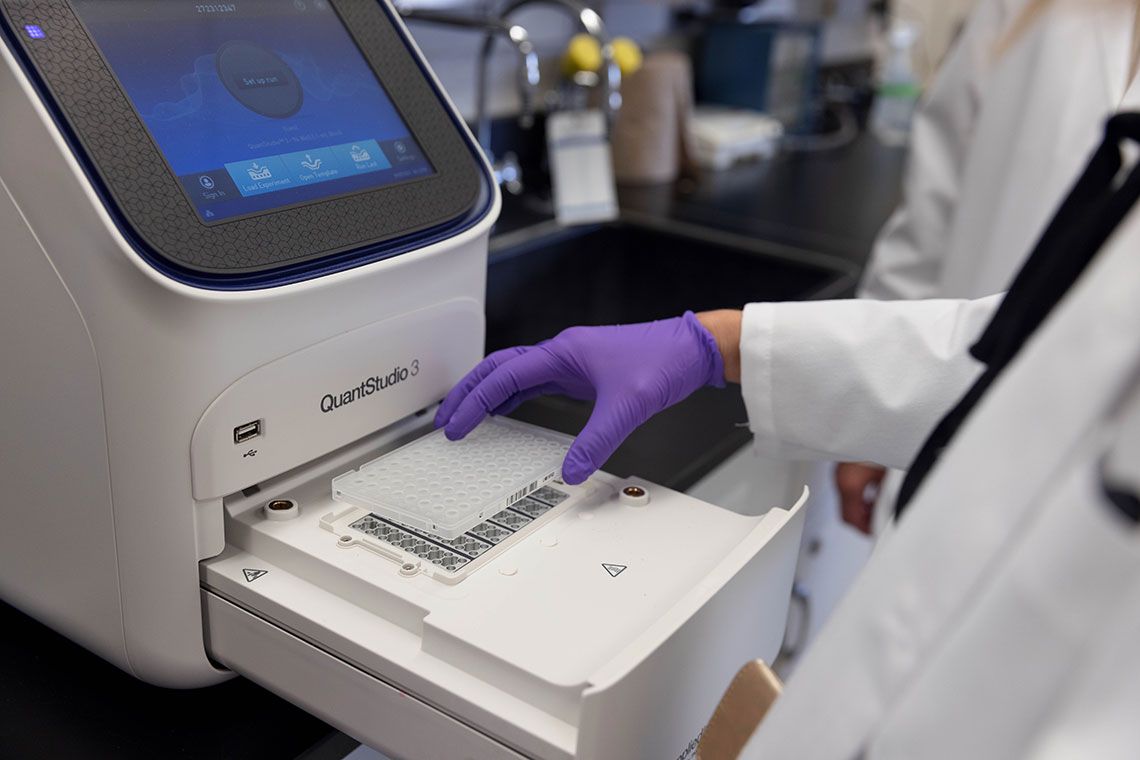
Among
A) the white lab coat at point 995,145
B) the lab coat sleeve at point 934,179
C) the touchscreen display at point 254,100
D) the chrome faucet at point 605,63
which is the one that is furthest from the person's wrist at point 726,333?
the chrome faucet at point 605,63

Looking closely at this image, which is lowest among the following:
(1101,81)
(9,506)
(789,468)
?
(789,468)

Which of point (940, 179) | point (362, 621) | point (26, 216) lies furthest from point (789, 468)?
point (26, 216)

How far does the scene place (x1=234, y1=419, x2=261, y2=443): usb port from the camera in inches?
25.4

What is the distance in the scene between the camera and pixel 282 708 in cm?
71

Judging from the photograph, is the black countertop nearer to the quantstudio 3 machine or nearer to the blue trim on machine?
the quantstudio 3 machine

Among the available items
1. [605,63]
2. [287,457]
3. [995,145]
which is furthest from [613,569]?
[605,63]

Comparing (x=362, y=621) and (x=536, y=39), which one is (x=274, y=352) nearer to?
(x=362, y=621)

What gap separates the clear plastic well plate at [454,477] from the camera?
2.15 ft

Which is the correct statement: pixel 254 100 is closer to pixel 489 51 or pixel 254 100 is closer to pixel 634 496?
pixel 634 496

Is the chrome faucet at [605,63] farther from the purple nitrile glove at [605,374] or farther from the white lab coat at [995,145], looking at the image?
the purple nitrile glove at [605,374]

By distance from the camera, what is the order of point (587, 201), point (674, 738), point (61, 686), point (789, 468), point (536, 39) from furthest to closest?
point (536, 39) → point (587, 201) → point (789, 468) → point (61, 686) → point (674, 738)

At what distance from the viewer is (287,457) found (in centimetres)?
69

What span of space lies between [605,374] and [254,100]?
1.15 ft

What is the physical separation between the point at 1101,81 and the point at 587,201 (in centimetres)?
78
